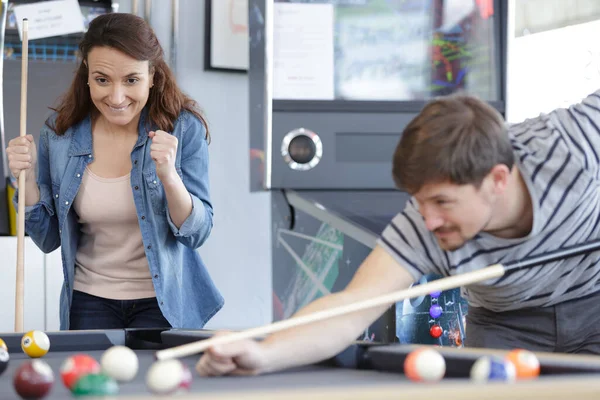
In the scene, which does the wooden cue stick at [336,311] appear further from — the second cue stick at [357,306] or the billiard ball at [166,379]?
the billiard ball at [166,379]

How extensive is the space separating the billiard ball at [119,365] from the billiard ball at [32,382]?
0.62ft

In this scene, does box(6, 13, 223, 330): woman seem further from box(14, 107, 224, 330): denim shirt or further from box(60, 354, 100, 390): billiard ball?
box(60, 354, 100, 390): billiard ball

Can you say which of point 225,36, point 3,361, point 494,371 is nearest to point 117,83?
point 3,361

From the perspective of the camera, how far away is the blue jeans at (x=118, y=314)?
2.07 metres

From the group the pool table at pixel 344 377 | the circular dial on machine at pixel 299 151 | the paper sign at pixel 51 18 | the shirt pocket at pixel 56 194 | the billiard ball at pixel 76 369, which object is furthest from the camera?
the paper sign at pixel 51 18

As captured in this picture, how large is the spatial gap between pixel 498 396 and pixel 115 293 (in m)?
1.38

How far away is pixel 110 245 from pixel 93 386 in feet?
3.98

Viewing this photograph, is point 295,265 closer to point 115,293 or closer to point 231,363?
point 115,293

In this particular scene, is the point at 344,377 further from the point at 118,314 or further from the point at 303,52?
the point at 303,52

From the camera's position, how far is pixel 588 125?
5.17 ft

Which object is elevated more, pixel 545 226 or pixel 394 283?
pixel 545 226

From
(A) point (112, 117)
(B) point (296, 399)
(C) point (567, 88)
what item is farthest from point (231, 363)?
(C) point (567, 88)

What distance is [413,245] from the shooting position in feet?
5.00

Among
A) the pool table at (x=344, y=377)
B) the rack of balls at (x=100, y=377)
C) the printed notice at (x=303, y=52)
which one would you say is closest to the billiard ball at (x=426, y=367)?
the pool table at (x=344, y=377)
